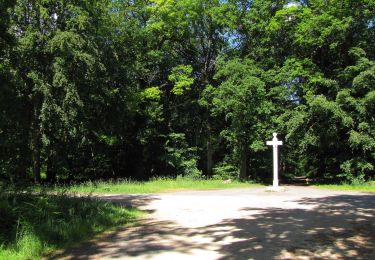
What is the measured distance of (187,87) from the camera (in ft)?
120

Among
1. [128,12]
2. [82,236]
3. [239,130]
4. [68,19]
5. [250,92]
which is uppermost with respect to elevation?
[128,12]

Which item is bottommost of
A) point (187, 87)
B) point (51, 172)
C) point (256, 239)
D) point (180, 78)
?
point (256, 239)

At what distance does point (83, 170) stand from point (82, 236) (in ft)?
101

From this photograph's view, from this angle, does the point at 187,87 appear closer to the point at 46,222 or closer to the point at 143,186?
the point at 143,186

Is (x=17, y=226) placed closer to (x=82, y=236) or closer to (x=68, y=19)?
(x=82, y=236)

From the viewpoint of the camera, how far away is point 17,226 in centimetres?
799

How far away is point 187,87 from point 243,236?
1119 inches

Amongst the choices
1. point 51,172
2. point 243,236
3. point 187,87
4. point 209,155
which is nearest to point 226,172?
point 209,155

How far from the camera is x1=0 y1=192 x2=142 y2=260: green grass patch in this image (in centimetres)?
743

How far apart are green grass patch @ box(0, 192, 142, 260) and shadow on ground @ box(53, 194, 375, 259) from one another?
509 millimetres

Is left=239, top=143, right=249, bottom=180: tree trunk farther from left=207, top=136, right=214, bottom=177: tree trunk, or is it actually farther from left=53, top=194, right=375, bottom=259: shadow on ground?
left=53, top=194, right=375, bottom=259: shadow on ground

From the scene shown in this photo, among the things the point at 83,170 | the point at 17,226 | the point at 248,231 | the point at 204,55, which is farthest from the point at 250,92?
the point at 17,226

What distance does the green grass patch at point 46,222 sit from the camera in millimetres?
7426

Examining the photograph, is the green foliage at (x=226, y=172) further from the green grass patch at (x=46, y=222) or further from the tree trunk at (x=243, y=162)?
the green grass patch at (x=46, y=222)
